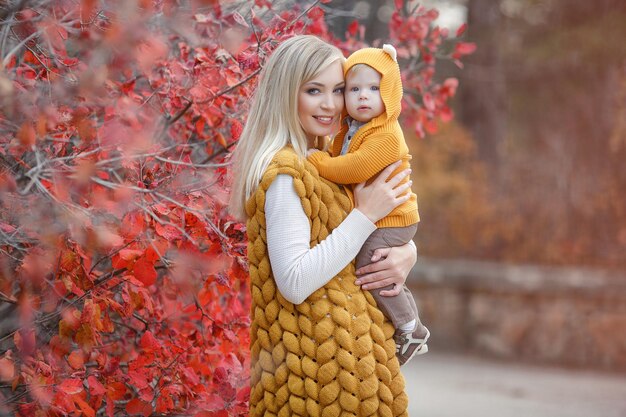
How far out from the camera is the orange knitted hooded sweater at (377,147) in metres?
2.58

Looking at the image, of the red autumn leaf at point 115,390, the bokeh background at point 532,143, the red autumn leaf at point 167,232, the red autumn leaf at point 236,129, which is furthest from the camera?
the bokeh background at point 532,143

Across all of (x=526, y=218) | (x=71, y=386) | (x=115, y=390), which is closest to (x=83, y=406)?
(x=71, y=386)

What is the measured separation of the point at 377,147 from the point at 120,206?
92cm

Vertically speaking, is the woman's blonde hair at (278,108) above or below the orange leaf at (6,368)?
above

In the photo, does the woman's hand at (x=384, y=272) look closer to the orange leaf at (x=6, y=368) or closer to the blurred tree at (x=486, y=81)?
the orange leaf at (x=6, y=368)

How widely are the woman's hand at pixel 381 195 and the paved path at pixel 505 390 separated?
4.02 m

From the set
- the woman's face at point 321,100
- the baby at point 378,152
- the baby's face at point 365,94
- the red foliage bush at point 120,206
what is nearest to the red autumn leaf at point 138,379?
the red foliage bush at point 120,206

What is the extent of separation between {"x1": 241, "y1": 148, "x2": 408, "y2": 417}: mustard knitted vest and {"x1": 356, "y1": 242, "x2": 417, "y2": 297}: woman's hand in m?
0.03

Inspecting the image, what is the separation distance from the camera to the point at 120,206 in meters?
2.88

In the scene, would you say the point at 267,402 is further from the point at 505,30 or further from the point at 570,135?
the point at 505,30

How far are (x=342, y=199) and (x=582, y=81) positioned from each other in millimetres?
7887

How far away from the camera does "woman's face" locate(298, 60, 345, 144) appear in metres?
2.64

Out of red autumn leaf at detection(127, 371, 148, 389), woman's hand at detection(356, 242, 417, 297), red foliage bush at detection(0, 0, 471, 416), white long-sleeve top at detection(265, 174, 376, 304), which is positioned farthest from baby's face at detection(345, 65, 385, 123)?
red autumn leaf at detection(127, 371, 148, 389)

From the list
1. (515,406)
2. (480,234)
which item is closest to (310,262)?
(515,406)
